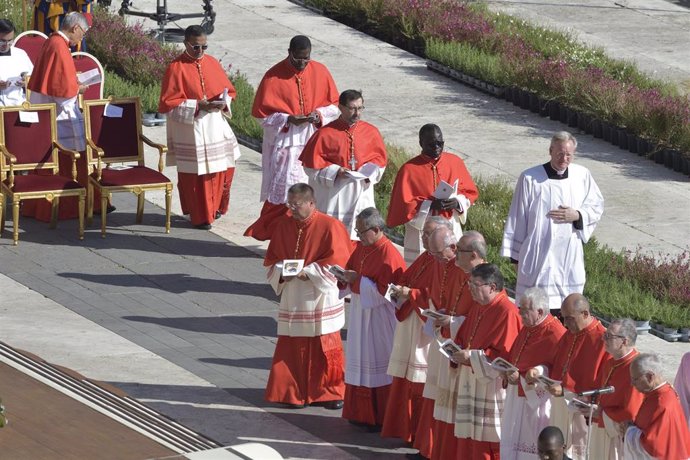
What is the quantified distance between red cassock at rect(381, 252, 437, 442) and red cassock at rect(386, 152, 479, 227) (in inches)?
65.5

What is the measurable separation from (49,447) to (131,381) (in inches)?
226

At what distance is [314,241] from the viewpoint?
1346cm

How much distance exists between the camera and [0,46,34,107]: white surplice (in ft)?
60.6

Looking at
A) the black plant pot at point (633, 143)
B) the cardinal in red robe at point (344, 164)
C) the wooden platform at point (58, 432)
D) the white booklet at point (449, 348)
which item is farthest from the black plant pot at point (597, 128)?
the wooden platform at point (58, 432)

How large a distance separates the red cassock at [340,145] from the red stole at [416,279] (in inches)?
109

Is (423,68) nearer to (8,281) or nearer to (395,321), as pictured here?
(8,281)

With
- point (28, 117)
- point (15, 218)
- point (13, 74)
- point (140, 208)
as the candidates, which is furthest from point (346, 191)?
point (13, 74)

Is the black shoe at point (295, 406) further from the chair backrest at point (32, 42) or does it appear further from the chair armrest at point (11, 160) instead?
the chair backrest at point (32, 42)

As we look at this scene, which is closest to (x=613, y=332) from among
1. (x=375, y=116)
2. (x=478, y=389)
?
(x=478, y=389)

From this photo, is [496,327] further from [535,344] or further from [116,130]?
[116,130]

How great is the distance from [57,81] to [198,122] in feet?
4.90

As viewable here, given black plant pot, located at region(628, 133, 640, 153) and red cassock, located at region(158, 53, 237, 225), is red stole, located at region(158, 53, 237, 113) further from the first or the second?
black plant pot, located at region(628, 133, 640, 153)

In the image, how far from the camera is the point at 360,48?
24594 millimetres

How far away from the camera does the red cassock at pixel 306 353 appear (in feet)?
44.2
